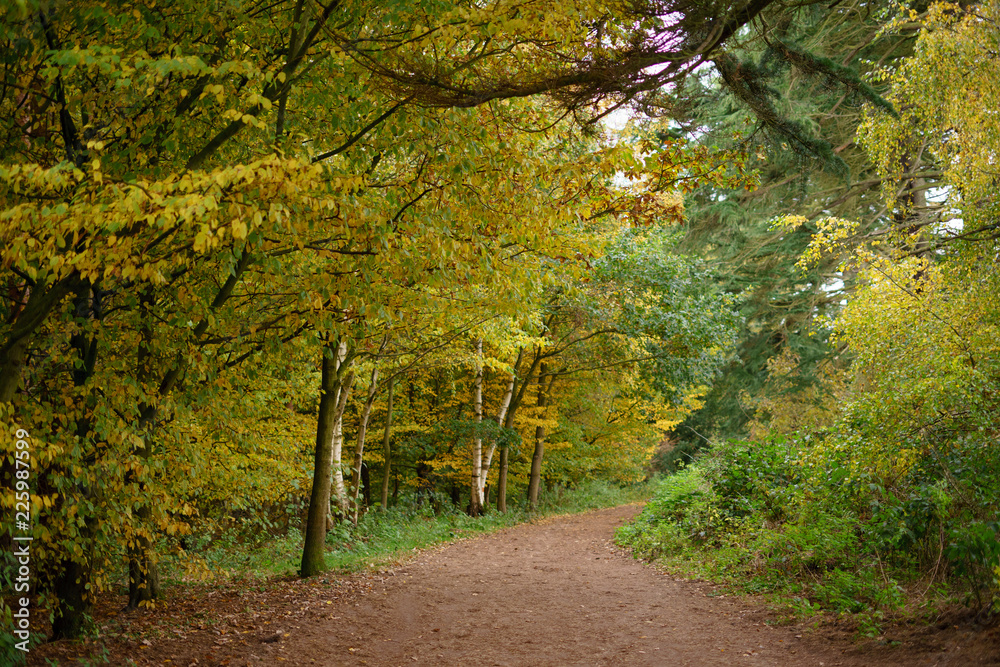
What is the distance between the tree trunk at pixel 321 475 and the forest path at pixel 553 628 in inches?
45.5

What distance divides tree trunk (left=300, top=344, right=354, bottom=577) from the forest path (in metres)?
1.16

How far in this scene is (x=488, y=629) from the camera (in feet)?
24.5

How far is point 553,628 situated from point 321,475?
453 cm

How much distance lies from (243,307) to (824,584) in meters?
6.84

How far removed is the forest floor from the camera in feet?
19.4

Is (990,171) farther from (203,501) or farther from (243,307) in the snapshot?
(203,501)

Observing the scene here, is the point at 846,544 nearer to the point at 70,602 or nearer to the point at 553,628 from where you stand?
the point at 553,628

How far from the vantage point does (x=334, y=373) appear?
10.6 m

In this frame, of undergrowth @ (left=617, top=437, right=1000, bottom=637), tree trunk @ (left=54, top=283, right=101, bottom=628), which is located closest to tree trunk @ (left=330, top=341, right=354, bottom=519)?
tree trunk @ (left=54, top=283, right=101, bottom=628)

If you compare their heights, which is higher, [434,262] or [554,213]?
[554,213]

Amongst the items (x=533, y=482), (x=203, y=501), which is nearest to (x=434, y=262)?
(x=203, y=501)

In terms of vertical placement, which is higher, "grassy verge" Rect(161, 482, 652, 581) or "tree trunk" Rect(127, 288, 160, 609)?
"tree trunk" Rect(127, 288, 160, 609)

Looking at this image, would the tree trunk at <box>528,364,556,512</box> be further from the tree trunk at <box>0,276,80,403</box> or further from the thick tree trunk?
the tree trunk at <box>0,276,80,403</box>

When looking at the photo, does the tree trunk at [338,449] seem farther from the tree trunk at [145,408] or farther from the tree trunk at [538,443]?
the tree trunk at [538,443]
